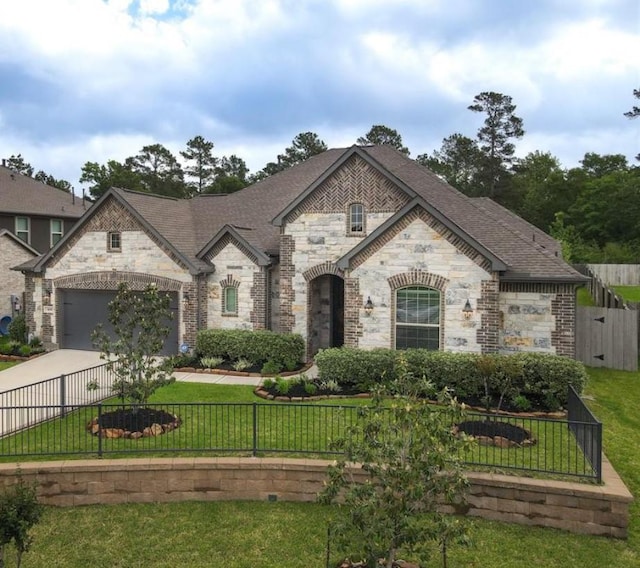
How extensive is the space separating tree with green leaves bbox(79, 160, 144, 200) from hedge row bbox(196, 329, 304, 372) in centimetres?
4631

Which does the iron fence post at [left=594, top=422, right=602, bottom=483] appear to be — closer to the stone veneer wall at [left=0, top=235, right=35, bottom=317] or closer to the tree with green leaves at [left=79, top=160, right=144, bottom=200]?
the stone veneer wall at [left=0, top=235, right=35, bottom=317]

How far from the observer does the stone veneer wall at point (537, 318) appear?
1485 centimetres

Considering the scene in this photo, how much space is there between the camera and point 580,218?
57.5m

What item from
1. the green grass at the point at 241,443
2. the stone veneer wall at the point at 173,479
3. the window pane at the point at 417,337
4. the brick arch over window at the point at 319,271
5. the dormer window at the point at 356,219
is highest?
the dormer window at the point at 356,219

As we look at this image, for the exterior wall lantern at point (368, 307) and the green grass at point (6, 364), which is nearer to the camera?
→ the exterior wall lantern at point (368, 307)

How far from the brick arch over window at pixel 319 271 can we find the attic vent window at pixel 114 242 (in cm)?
738

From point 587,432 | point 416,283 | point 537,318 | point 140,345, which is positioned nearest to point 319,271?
point 416,283

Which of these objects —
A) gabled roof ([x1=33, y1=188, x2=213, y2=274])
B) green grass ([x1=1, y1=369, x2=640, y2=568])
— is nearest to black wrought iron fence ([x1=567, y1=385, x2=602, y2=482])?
green grass ([x1=1, y1=369, x2=640, y2=568])

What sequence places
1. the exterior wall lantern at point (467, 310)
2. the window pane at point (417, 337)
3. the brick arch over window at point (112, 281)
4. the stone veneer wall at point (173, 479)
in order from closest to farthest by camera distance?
the stone veneer wall at point (173, 479) → the exterior wall lantern at point (467, 310) → the window pane at point (417, 337) → the brick arch over window at point (112, 281)

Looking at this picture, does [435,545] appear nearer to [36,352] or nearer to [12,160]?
[36,352]

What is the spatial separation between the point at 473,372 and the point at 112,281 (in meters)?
13.6

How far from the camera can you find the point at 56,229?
3119 centimetres

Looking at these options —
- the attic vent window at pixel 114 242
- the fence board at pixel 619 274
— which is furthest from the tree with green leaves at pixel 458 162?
the attic vent window at pixel 114 242

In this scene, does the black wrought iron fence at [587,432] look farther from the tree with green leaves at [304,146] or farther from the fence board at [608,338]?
→ the tree with green leaves at [304,146]
